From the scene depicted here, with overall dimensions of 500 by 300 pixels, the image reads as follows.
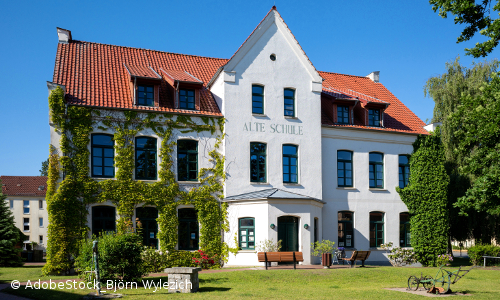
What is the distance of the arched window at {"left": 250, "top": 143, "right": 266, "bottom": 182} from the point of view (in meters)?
22.8

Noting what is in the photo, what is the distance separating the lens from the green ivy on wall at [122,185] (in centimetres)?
1933

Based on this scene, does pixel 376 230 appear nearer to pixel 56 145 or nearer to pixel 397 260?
pixel 397 260

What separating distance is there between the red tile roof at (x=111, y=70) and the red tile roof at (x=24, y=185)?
40474 mm

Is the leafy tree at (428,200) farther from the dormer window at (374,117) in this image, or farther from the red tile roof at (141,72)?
the red tile roof at (141,72)

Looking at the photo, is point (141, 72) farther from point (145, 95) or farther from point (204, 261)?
point (204, 261)

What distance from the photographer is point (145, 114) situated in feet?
69.7

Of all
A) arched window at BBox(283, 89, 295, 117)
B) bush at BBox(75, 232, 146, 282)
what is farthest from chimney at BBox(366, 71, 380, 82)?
bush at BBox(75, 232, 146, 282)

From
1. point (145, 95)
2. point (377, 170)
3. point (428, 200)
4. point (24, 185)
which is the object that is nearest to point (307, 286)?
point (145, 95)

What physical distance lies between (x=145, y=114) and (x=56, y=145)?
4.08m

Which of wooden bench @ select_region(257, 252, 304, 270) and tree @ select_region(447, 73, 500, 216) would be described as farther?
wooden bench @ select_region(257, 252, 304, 270)

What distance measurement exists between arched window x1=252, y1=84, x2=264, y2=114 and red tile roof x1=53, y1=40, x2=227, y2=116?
1953mm

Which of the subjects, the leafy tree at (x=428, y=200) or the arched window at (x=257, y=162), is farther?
the leafy tree at (x=428, y=200)

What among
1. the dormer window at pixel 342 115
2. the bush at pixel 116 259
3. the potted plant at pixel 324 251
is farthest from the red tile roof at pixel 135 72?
the bush at pixel 116 259

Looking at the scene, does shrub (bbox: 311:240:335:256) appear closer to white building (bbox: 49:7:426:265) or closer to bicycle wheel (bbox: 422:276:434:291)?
white building (bbox: 49:7:426:265)
